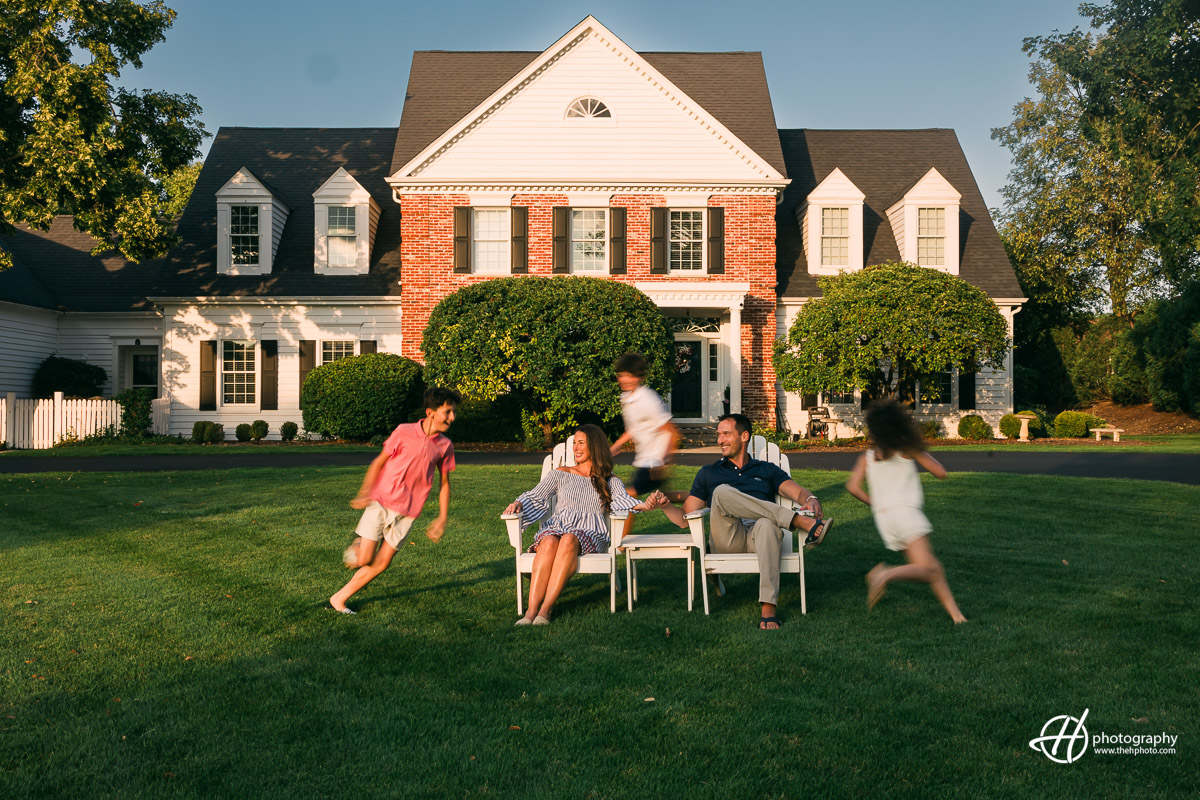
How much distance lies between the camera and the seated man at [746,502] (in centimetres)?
596

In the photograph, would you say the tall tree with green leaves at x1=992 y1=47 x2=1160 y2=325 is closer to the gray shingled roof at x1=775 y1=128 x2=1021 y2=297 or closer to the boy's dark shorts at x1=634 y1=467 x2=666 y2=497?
the gray shingled roof at x1=775 y1=128 x2=1021 y2=297

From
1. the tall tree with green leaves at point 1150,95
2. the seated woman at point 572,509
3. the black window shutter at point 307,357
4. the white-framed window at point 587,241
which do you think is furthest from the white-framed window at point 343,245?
the seated woman at point 572,509

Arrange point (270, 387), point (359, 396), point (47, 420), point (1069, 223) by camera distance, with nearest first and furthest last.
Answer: point (359, 396) → point (47, 420) → point (270, 387) → point (1069, 223)

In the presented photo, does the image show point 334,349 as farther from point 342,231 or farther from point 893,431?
point 893,431

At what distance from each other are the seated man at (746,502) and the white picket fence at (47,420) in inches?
767

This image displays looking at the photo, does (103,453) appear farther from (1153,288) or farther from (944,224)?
(1153,288)

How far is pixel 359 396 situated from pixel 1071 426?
59.2 feet

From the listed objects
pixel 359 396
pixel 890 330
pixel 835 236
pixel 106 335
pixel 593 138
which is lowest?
pixel 359 396

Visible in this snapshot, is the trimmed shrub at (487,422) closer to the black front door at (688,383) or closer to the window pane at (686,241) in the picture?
the black front door at (688,383)

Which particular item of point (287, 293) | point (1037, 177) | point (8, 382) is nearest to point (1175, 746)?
point (287, 293)

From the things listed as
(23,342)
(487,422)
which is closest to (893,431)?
(487,422)

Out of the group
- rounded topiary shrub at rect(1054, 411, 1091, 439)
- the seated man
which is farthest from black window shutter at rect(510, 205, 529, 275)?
the seated man

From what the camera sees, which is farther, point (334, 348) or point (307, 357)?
point (334, 348)

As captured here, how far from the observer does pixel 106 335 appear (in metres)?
24.5
